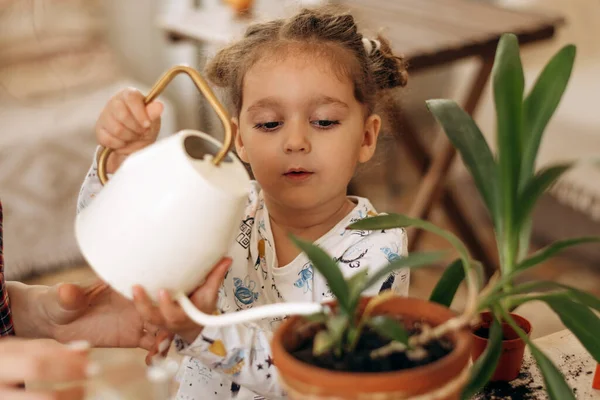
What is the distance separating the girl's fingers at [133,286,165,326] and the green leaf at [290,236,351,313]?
7.5 inches

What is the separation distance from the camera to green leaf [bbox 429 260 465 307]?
3.33 ft

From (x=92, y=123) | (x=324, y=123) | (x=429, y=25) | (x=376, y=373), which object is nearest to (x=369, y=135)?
(x=324, y=123)

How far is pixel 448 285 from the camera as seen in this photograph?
3.34ft

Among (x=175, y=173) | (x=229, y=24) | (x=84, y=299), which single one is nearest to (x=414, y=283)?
(x=229, y=24)

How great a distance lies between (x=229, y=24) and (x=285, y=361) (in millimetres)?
2135

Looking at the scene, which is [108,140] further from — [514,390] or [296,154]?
[514,390]

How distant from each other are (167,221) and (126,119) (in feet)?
0.94

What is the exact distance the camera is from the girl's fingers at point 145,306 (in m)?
0.81

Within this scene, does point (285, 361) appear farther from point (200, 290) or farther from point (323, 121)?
point (323, 121)

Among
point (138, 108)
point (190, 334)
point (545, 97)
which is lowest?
point (190, 334)

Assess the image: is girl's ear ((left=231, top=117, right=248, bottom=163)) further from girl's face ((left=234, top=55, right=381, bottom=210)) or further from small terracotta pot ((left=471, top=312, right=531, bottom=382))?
small terracotta pot ((left=471, top=312, right=531, bottom=382))

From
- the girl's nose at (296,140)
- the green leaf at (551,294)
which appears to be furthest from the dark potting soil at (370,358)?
the girl's nose at (296,140)

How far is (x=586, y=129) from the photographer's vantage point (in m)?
2.91

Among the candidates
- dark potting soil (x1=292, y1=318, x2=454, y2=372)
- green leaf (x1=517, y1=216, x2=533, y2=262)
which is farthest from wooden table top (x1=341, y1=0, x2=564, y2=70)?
dark potting soil (x1=292, y1=318, x2=454, y2=372)
